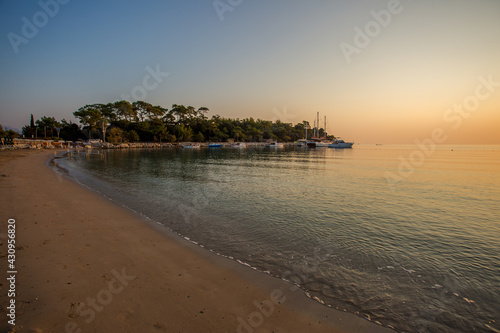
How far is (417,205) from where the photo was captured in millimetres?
14008

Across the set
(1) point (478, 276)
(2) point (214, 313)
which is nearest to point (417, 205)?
(1) point (478, 276)

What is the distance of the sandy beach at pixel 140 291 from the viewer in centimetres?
405

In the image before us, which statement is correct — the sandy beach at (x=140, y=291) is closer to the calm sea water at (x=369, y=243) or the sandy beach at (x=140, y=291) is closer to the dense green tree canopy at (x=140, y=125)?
the calm sea water at (x=369, y=243)

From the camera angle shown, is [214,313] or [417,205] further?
[417,205]

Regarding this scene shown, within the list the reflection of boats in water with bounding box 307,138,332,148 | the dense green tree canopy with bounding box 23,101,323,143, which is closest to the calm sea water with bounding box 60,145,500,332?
the dense green tree canopy with bounding box 23,101,323,143

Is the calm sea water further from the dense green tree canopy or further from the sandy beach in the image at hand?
the dense green tree canopy

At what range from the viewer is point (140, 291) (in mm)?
4934

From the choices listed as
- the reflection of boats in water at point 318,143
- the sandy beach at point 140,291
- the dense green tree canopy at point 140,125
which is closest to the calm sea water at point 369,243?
the sandy beach at point 140,291

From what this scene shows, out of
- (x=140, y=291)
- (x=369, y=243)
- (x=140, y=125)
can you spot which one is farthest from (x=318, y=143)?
(x=140, y=291)

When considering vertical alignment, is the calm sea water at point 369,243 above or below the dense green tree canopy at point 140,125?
below

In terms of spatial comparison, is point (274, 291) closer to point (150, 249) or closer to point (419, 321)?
point (419, 321)

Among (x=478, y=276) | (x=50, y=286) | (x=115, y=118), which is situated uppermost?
(x=115, y=118)

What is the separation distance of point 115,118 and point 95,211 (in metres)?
129

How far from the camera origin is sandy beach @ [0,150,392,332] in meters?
4.05
